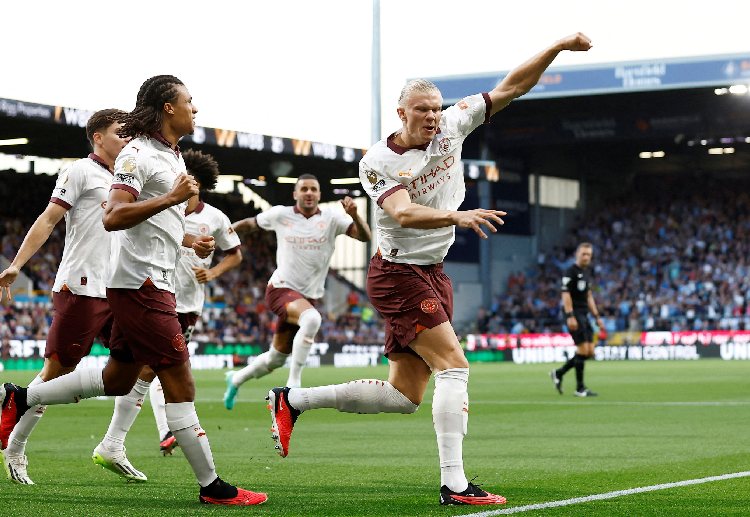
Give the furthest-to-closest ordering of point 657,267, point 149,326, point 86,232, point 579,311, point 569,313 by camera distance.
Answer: point 657,267 < point 579,311 < point 569,313 < point 86,232 < point 149,326

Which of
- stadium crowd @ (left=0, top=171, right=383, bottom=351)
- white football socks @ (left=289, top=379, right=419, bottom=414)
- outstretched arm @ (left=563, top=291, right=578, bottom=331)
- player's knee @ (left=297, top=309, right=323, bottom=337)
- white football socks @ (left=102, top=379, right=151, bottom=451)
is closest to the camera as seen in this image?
white football socks @ (left=289, top=379, right=419, bottom=414)

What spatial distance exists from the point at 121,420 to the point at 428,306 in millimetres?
2461

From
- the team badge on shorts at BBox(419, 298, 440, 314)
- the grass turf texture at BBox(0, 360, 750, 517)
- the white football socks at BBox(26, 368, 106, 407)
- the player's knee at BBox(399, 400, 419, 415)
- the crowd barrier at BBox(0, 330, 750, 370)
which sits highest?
the team badge on shorts at BBox(419, 298, 440, 314)

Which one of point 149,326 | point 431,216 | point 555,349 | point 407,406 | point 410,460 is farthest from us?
point 555,349

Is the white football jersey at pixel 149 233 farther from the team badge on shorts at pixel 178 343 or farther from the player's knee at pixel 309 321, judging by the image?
the player's knee at pixel 309 321

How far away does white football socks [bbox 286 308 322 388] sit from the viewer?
1417cm

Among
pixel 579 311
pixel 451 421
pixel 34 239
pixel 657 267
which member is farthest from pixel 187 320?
pixel 657 267

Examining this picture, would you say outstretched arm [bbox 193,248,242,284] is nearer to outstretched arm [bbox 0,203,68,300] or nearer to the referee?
outstretched arm [bbox 0,203,68,300]

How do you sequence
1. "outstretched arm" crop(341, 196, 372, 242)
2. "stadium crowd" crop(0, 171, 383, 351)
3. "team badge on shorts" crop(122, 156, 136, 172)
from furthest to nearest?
1. "stadium crowd" crop(0, 171, 383, 351)
2. "outstretched arm" crop(341, 196, 372, 242)
3. "team badge on shorts" crop(122, 156, 136, 172)

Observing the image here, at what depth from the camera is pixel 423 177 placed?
22.8ft

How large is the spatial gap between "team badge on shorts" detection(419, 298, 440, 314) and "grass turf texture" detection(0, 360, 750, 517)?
1030 mm

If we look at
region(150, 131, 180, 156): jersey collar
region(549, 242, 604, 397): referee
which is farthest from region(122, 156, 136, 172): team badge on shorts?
region(549, 242, 604, 397): referee

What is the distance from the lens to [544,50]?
23.2 ft

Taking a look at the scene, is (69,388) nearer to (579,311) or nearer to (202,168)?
(202,168)
